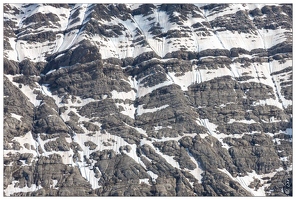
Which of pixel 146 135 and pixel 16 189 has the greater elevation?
pixel 146 135

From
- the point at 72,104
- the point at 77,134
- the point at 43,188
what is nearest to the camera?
the point at 43,188

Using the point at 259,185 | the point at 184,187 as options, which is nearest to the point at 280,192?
the point at 259,185

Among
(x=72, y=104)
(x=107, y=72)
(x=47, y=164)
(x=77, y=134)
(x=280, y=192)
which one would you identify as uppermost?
(x=107, y=72)

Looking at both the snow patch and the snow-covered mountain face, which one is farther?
the snow-covered mountain face

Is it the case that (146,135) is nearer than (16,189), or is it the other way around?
(16,189)

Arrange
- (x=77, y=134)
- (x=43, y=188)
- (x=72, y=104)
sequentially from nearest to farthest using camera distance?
(x=43, y=188) → (x=77, y=134) → (x=72, y=104)

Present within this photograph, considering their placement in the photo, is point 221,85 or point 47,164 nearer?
point 47,164

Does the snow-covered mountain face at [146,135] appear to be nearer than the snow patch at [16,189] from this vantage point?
No

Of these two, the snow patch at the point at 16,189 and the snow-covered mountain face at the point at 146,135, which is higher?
the snow-covered mountain face at the point at 146,135

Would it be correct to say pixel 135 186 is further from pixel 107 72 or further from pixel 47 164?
pixel 107 72

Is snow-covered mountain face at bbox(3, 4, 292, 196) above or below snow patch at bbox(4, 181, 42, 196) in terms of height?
above

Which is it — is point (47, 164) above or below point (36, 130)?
below
